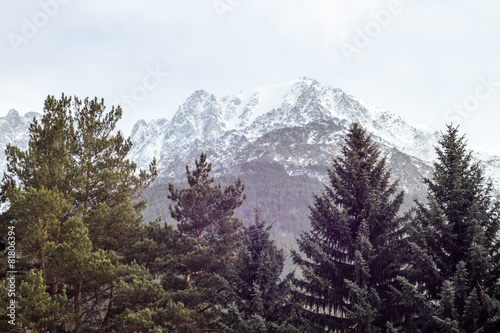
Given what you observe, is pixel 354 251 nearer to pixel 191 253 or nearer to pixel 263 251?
pixel 263 251

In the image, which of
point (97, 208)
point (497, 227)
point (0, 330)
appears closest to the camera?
point (497, 227)

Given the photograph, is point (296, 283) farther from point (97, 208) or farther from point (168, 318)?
point (97, 208)

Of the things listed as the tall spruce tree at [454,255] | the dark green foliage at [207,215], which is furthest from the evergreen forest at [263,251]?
the dark green foliage at [207,215]

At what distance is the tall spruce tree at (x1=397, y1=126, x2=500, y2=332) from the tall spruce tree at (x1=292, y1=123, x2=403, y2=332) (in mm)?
1000

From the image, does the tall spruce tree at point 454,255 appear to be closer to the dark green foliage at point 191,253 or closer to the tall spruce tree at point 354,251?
the tall spruce tree at point 354,251

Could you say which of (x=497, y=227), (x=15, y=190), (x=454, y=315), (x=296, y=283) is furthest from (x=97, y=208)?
(x=497, y=227)

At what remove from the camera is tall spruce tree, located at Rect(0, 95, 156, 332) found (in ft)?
41.5

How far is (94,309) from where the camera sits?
16812 millimetres

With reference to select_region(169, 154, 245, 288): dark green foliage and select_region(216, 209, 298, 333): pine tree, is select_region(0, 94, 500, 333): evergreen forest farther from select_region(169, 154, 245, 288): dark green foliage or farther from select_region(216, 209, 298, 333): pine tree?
select_region(169, 154, 245, 288): dark green foliage

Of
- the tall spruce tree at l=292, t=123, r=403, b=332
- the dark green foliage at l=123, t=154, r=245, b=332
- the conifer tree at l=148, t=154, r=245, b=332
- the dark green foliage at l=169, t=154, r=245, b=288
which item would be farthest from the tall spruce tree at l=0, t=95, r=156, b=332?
the tall spruce tree at l=292, t=123, r=403, b=332

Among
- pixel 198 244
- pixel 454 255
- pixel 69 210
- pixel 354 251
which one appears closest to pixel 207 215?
pixel 198 244

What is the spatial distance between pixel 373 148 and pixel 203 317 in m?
12.2

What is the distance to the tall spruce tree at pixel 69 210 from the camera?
41.5 feet

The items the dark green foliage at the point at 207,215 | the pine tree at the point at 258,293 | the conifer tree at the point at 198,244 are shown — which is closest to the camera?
the pine tree at the point at 258,293
